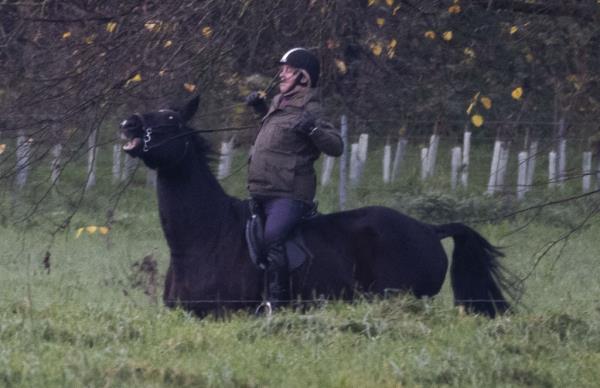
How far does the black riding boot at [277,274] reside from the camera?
311 inches

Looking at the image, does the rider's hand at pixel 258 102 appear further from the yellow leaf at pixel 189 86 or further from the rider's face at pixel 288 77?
the yellow leaf at pixel 189 86

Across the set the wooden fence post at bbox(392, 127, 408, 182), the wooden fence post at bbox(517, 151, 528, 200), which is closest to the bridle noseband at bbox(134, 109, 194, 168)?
the wooden fence post at bbox(517, 151, 528, 200)

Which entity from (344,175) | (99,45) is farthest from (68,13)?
(344,175)

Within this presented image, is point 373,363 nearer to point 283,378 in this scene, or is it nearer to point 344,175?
point 283,378

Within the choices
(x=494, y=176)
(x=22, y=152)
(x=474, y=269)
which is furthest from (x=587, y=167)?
(x=22, y=152)

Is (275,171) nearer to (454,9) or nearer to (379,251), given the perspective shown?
(379,251)

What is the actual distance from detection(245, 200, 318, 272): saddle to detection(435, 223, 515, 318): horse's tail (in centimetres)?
120

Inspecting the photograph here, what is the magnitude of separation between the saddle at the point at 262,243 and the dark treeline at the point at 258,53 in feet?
3.50

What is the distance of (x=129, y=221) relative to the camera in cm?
1585

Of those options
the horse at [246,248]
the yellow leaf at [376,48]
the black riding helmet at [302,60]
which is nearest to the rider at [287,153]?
the black riding helmet at [302,60]

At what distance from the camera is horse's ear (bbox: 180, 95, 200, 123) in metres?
8.37

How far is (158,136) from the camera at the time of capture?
8164 millimetres

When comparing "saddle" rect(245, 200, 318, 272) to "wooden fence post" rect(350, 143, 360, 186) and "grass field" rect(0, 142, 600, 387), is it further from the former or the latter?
"wooden fence post" rect(350, 143, 360, 186)

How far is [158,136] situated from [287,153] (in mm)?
932
